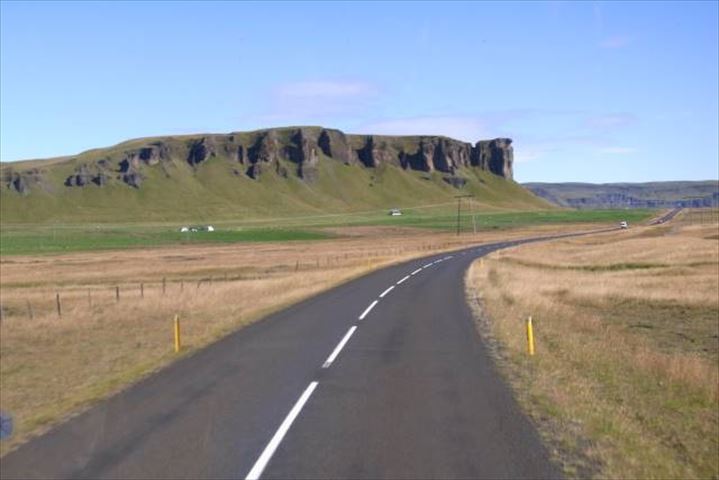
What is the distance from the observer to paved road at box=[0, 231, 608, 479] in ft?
31.5

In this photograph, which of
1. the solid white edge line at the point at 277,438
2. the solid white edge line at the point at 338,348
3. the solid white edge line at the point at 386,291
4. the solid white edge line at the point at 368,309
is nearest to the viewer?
the solid white edge line at the point at 277,438

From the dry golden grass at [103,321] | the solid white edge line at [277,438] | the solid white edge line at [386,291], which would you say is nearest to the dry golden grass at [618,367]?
the solid white edge line at [277,438]

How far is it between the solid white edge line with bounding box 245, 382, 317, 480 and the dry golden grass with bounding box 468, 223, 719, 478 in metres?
3.17

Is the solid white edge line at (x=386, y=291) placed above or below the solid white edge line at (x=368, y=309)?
below

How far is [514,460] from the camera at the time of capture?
9672mm

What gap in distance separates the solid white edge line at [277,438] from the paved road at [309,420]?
0.02 m

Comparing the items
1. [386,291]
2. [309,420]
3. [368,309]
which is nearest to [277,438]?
[309,420]

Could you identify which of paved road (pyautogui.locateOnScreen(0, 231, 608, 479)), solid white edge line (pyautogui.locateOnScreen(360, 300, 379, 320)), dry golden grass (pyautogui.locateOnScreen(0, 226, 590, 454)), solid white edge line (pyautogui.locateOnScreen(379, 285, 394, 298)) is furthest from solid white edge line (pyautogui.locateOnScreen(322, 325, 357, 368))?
solid white edge line (pyautogui.locateOnScreen(379, 285, 394, 298))

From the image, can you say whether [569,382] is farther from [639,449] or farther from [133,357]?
[133,357]

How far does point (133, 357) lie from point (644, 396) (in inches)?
474

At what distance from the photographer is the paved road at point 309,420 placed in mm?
9602

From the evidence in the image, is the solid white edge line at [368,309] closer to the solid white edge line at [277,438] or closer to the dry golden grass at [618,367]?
the dry golden grass at [618,367]

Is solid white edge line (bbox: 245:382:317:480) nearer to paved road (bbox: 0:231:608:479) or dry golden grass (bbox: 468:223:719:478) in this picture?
paved road (bbox: 0:231:608:479)

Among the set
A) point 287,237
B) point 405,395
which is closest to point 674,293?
point 405,395
